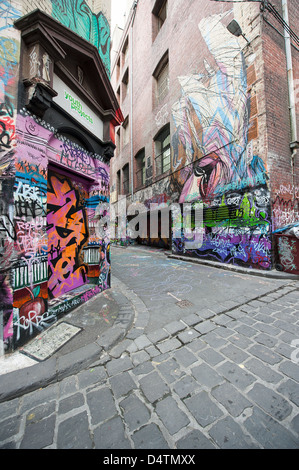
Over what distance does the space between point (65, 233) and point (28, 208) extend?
1.20 m

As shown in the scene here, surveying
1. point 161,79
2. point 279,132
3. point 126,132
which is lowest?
point 279,132

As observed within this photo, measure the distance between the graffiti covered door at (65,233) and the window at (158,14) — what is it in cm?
1627

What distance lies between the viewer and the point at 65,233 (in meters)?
3.68

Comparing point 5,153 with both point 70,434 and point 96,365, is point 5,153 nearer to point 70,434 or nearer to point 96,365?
point 96,365

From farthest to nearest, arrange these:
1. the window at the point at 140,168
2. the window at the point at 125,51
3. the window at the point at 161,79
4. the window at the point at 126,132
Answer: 1. the window at the point at 125,51
2. the window at the point at 126,132
3. the window at the point at 140,168
4. the window at the point at 161,79

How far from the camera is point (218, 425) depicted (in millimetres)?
1442

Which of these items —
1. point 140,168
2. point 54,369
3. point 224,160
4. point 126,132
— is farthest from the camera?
point 126,132

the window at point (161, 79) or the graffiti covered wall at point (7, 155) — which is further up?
the window at point (161, 79)

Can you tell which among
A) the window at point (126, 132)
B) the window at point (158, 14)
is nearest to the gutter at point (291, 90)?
the window at point (158, 14)

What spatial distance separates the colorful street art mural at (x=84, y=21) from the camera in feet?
10.7

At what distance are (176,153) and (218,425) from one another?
10752 mm

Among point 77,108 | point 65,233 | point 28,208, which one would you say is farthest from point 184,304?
point 77,108

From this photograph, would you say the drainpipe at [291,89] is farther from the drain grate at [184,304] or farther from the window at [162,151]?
the window at [162,151]

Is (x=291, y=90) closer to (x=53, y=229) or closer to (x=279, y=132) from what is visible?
(x=279, y=132)
